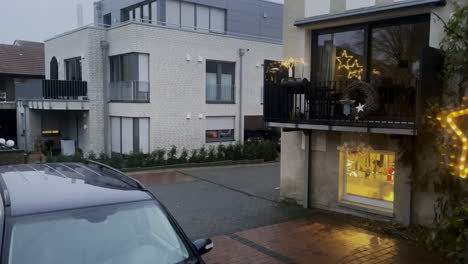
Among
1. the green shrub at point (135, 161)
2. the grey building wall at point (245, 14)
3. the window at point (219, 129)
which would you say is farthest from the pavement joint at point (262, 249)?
the grey building wall at point (245, 14)

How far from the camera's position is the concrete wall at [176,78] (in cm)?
1761

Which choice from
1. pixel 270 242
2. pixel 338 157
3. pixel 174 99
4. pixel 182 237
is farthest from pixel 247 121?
pixel 182 237

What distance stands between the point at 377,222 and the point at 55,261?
6142mm

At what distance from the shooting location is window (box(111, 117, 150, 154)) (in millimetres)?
17781

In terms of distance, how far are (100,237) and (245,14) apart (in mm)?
22198

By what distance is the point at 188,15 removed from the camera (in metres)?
21.5

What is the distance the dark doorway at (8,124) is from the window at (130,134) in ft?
33.7

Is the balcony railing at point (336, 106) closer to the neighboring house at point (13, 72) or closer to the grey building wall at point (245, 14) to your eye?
the grey building wall at point (245, 14)

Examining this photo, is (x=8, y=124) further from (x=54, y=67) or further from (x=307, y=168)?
(x=307, y=168)

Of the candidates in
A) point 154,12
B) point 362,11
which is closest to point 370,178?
point 362,11

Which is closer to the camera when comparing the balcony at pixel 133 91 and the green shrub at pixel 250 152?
the balcony at pixel 133 91

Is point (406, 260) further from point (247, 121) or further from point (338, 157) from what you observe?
point (247, 121)

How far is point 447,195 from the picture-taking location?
22.1 ft

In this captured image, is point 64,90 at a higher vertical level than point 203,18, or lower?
lower
